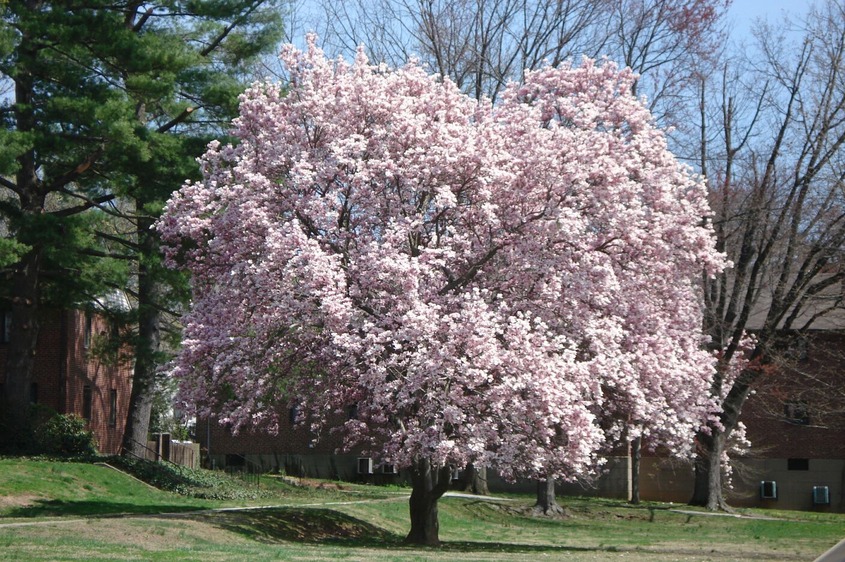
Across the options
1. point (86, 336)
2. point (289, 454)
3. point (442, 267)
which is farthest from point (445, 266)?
point (289, 454)

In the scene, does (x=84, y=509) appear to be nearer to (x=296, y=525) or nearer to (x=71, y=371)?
(x=296, y=525)

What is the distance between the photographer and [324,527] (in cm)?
2444

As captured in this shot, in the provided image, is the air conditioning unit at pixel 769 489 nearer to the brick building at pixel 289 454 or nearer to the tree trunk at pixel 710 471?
the tree trunk at pixel 710 471

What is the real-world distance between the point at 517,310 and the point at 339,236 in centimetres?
363

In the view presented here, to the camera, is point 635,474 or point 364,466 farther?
point 364,466

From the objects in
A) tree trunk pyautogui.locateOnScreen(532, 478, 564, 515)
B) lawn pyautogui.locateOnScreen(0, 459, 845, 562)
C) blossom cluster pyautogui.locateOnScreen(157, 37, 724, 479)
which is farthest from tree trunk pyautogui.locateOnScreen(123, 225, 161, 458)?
tree trunk pyautogui.locateOnScreen(532, 478, 564, 515)

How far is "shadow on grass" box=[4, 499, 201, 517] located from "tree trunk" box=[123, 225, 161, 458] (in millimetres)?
5589

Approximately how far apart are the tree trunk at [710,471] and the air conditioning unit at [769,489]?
7236mm

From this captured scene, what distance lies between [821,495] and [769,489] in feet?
6.74

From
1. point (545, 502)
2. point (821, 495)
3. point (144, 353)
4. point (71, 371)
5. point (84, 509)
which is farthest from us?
point (821, 495)

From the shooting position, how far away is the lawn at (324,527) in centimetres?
1711

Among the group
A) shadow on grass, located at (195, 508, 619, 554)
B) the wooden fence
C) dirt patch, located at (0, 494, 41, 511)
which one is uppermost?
the wooden fence

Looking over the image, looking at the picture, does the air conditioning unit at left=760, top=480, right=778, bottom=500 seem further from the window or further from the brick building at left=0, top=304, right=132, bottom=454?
the window

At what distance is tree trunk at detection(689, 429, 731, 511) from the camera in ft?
124
